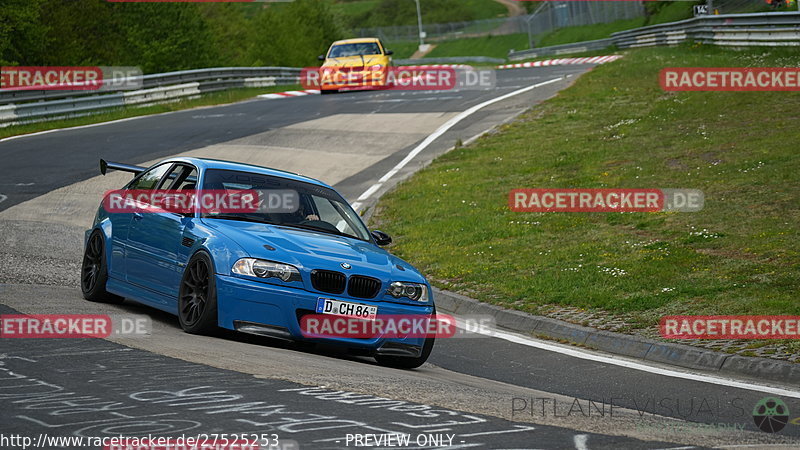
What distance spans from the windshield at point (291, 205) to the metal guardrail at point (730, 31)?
21722 mm

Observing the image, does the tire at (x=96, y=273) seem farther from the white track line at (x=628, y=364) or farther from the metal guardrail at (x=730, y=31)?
the metal guardrail at (x=730, y=31)

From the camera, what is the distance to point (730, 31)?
33.7 meters

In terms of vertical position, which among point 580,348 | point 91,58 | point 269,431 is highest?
point 91,58

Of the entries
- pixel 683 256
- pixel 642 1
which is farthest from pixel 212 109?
pixel 642 1

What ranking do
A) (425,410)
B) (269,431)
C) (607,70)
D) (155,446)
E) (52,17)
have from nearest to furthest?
(155,446) → (269,431) → (425,410) → (607,70) → (52,17)

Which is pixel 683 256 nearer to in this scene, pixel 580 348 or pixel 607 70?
pixel 580 348

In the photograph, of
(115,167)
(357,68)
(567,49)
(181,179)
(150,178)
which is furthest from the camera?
(567,49)

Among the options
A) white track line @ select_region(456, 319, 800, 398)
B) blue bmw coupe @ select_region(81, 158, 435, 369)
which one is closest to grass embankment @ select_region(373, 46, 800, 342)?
white track line @ select_region(456, 319, 800, 398)

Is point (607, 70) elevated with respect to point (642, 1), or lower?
lower

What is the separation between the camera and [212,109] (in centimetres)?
3300

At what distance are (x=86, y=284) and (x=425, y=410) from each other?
545cm

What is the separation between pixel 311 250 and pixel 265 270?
454mm

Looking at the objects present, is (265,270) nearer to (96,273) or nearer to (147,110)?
(96,273)

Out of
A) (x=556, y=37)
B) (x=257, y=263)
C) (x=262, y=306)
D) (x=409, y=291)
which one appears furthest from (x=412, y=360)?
(x=556, y=37)
